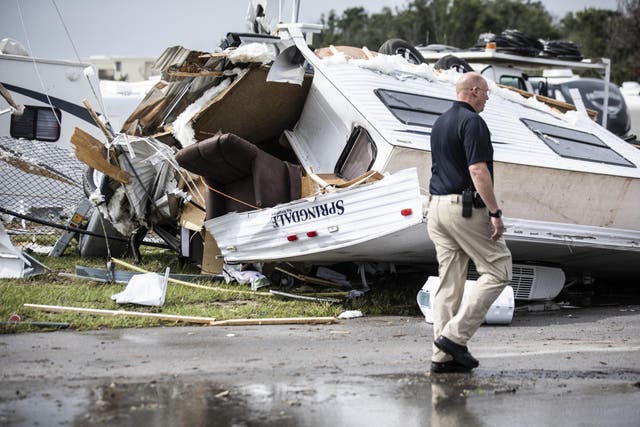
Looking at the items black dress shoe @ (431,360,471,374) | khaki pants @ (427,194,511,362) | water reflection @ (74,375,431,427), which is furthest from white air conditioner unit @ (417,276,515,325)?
water reflection @ (74,375,431,427)

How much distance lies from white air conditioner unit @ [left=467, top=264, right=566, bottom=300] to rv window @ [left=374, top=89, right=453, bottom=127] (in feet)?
4.79

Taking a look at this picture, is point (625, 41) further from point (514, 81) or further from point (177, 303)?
point (177, 303)

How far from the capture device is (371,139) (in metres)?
8.76

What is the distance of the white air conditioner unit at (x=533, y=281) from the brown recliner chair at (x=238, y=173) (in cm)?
189

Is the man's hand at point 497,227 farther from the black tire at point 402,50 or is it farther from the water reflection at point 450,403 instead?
the black tire at point 402,50

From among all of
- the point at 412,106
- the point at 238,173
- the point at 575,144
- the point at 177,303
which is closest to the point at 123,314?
the point at 177,303

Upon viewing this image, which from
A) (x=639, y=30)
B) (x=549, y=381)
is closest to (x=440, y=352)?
(x=549, y=381)

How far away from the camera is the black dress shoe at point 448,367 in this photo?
19.7 feet

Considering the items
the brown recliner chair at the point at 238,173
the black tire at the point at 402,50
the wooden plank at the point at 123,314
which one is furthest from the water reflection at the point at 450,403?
the black tire at the point at 402,50

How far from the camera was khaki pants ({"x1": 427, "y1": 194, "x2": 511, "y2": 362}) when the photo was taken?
5.96 m

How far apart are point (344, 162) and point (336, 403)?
14.3 ft

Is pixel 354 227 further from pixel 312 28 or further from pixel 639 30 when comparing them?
pixel 639 30

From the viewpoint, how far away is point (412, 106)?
930cm

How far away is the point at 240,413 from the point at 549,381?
6.70 feet
